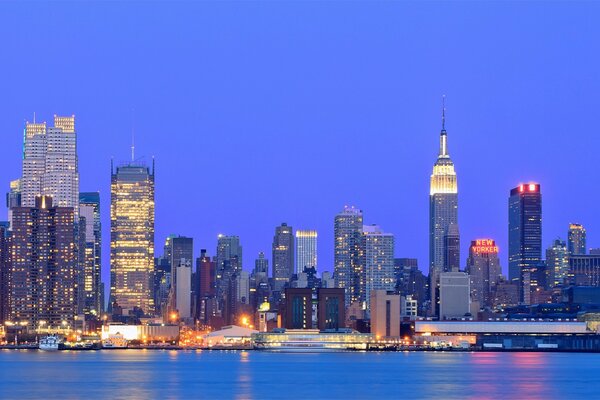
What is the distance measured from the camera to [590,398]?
14125cm

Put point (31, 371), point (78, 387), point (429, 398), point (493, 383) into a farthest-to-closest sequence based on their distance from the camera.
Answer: point (31, 371) → point (493, 383) → point (78, 387) → point (429, 398)

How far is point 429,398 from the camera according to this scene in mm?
139500

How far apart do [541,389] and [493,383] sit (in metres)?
11.1

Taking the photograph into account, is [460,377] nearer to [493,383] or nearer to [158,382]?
[493,383]

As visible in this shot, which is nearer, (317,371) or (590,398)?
(590,398)

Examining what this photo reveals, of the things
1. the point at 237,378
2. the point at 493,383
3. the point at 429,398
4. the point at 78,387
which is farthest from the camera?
the point at 237,378

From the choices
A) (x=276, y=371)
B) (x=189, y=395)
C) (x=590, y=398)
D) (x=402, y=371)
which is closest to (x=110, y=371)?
(x=276, y=371)

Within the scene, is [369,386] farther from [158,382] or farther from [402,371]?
[402,371]

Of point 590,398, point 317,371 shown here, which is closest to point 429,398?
point 590,398

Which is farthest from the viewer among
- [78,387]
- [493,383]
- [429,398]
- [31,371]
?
[31,371]

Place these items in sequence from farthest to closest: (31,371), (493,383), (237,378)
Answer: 1. (31,371)
2. (237,378)
3. (493,383)

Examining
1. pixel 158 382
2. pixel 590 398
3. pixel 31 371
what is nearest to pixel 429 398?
pixel 590 398

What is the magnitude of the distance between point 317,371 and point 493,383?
3672 centimetres

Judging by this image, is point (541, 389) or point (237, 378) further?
point (237, 378)
